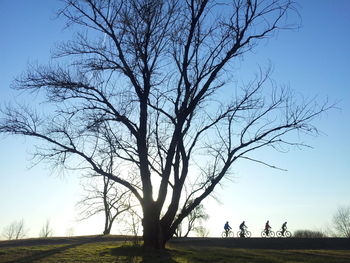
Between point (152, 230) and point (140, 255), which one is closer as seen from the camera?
point (140, 255)

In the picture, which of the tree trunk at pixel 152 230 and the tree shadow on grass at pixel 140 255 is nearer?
the tree shadow on grass at pixel 140 255

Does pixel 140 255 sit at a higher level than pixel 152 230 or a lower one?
lower

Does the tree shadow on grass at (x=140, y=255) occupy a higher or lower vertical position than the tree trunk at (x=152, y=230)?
lower

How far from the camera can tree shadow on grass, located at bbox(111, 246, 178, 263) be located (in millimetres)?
13508

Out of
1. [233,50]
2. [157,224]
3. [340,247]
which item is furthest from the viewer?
[340,247]

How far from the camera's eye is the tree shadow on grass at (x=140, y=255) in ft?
44.3

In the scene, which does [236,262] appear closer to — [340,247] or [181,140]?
[181,140]

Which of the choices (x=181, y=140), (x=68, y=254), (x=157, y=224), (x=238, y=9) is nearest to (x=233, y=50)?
(x=238, y=9)

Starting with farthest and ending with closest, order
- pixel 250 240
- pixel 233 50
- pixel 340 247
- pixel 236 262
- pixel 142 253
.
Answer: pixel 250 240 → pixel 340 247 → pixel 233 50 → pixel 142 253 → pixel 236 262

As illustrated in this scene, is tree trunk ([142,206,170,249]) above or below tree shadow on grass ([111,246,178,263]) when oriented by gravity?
above

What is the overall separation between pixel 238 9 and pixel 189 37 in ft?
7.89

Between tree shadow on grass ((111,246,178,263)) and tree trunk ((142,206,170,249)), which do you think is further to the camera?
tree trunk ((142,206,170,249))

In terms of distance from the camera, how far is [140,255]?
47.8ft

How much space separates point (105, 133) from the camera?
17172mm
